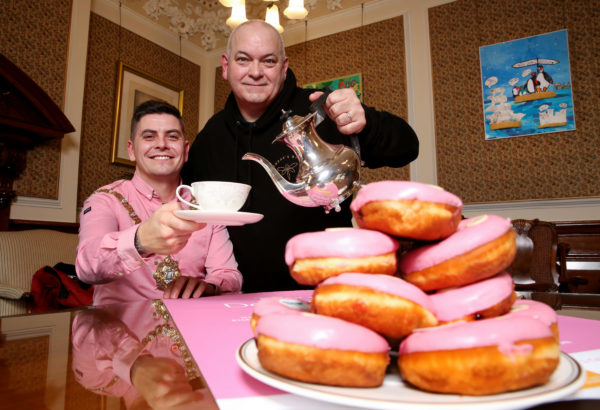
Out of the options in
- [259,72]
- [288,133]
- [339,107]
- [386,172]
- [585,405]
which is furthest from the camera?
[386,172]

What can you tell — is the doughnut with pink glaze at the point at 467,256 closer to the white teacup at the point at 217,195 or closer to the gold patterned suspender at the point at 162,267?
the white teacup at the point at 217,195

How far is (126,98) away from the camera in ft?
13.7

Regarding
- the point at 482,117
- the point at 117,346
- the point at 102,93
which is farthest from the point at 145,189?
the point at 482,117

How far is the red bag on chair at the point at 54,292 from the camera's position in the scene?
7.30ft

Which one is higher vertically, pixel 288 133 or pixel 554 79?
pixel 554 79

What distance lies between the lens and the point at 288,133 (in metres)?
0.94

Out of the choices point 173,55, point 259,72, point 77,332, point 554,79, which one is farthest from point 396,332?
point 173,55

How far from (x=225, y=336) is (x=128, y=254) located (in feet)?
1.78

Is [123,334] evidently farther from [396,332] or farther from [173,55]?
[173,55]

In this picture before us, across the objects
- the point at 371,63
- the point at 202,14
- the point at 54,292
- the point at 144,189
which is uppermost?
the point at 202,14

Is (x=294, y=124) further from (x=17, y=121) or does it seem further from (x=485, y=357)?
→ (x=17, y=121)

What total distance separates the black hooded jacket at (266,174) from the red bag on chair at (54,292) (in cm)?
107

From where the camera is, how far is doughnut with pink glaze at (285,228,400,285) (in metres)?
0.42

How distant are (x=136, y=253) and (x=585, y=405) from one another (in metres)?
0.95
